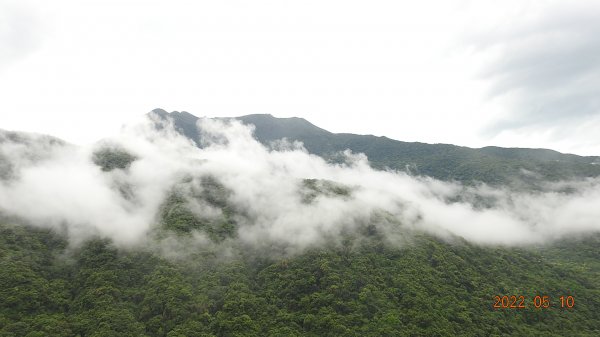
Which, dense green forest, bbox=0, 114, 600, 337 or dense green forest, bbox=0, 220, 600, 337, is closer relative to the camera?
dense green forest, bbox=0, 220, 600, 337

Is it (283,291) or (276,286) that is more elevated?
(276,286)

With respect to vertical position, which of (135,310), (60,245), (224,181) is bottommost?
(135,310)

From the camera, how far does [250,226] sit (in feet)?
518

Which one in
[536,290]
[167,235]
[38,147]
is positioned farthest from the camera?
[38,147]

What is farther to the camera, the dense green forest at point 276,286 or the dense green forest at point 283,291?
the dense green forest at point 276,286

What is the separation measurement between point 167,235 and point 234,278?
31317 millimetres

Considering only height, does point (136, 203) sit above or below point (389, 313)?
above

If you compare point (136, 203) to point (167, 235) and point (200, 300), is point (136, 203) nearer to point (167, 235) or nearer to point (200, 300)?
point (167, 235)

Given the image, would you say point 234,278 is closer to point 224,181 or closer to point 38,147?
point 224,181

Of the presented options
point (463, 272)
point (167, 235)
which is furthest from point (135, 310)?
point (463, 272)

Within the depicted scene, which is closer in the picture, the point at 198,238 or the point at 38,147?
the point at 198,238

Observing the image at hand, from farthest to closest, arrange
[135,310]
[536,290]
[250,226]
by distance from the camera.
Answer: [250,226]
[536,290]
[135,310]

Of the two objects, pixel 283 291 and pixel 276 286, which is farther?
pixel 276 286

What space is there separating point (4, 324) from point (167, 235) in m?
53.4
